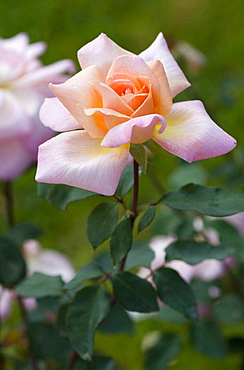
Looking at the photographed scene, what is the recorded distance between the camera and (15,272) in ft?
2.40

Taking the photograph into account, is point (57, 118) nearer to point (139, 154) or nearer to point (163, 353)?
point (139, 154)

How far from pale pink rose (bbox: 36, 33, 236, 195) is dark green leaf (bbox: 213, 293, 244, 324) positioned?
54 cm

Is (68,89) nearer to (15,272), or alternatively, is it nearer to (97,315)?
(97,315)

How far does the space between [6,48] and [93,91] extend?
15.7 inches

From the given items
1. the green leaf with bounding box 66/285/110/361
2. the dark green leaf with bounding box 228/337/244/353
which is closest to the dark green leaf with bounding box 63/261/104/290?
the green leaf with bounding box 66/285/110/361

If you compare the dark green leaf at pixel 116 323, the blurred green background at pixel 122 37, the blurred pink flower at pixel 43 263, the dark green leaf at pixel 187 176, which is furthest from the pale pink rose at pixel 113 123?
the blurred green background at pixel 122 37

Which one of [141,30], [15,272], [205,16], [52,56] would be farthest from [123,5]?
[15,272]

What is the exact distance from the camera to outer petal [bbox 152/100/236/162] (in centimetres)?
45

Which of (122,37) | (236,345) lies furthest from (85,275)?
(122,37)

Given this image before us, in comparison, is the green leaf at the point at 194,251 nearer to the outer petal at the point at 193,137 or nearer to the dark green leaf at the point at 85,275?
the dark green leaf at the point at 85,275

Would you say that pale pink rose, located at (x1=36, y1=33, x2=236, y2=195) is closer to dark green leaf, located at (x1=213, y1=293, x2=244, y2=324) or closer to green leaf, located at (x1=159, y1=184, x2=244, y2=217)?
green leaf, located at (x1=159, y1=184, x2=244, y2=217)

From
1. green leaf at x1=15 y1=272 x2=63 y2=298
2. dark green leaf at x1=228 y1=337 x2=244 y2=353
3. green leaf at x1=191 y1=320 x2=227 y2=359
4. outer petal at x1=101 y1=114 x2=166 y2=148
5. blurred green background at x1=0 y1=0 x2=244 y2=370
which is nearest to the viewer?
outer petal at x1=101 y1=114 x2=166 y2=148

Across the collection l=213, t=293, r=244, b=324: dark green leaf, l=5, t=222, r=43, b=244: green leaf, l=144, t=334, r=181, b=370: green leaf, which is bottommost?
l=144, t=334, r=181, b=370: green leaf

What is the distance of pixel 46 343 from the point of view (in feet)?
2.51
